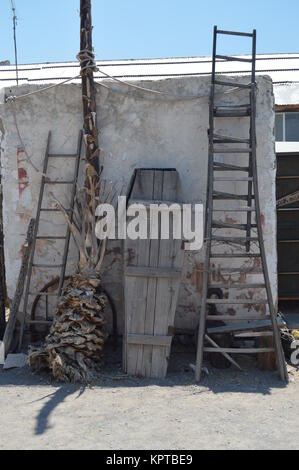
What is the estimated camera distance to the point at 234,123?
6.42m

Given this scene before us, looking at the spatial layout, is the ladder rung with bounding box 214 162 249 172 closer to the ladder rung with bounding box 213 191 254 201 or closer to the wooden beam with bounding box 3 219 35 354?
the ladder rung with bounding box 213 191 254 201

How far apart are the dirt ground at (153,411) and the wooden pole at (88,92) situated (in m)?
2.29

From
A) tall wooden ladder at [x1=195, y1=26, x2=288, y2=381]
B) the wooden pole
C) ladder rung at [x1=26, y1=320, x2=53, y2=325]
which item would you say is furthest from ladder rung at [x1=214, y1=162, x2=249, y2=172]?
ladder rung at [x1=26, y1=320, x2=53, y2=325]

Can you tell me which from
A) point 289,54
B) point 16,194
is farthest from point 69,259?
point 289,54

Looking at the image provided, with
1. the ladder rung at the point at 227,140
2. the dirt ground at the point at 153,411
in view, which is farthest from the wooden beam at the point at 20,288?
the ladder rung at the point at 227,140

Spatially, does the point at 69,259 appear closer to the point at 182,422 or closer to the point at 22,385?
the point at 22,385

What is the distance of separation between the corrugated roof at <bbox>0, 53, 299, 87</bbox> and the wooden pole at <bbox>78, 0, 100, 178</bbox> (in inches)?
109

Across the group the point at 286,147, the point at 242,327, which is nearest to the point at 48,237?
the point at 242,327

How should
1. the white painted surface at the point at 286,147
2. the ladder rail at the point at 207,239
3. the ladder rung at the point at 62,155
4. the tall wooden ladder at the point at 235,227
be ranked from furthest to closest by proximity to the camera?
1. the white painted surface at the point at 286,147
2. the ladder rung at the point at 62,155
3. the tall wooden ladder at the point at 235,227
4. the ladder rail at the point at 207,239

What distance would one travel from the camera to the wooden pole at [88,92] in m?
6.13

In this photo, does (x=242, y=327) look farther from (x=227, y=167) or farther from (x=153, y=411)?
(x=227, y=167)

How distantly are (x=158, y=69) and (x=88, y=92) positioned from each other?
13.1 feet

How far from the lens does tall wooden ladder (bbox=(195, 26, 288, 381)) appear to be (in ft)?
18.2

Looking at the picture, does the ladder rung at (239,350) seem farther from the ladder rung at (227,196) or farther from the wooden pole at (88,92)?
the wooden pole at (88,92)
